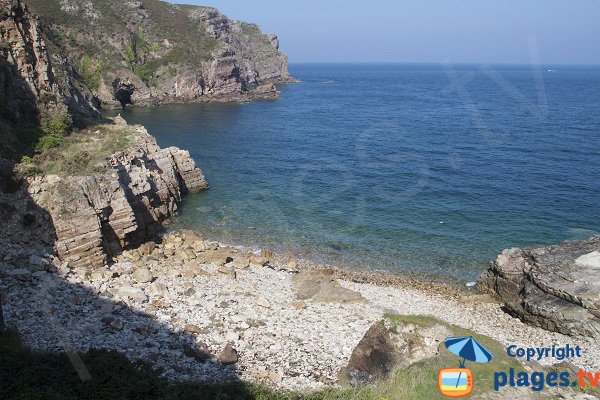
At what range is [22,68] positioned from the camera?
115 feet

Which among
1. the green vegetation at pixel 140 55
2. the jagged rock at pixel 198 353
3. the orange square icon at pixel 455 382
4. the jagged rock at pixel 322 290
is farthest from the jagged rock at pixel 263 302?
the green vegetation at pixel 140 55

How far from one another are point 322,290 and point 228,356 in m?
8.85

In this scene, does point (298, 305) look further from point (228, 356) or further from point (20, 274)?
point (20, 274)

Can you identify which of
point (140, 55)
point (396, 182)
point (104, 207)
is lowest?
point (396, 182)

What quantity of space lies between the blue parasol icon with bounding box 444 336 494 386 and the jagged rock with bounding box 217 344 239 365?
28.2 feet

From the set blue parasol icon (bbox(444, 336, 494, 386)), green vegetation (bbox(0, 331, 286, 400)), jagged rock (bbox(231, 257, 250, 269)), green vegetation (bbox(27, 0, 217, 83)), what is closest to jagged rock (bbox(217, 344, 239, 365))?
green vegetation (bbox(0, 331, 286, 400))

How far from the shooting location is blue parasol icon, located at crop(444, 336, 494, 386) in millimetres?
16703

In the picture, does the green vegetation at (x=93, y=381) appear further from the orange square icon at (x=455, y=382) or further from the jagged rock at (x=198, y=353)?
A: the orange square icon at (x=455, y=382)

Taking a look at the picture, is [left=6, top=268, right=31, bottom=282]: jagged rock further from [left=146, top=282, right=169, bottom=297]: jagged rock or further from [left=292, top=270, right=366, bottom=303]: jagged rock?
[left=292, top=270, right=366, bottom=303]: jagged rock

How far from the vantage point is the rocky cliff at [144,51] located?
3713 inches

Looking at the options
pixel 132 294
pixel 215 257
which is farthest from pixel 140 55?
pixel 132 294

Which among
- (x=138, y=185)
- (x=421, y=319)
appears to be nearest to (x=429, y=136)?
(x=138, y=185)

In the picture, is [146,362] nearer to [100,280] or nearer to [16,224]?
[100,280]

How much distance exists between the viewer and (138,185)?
33594 mm
